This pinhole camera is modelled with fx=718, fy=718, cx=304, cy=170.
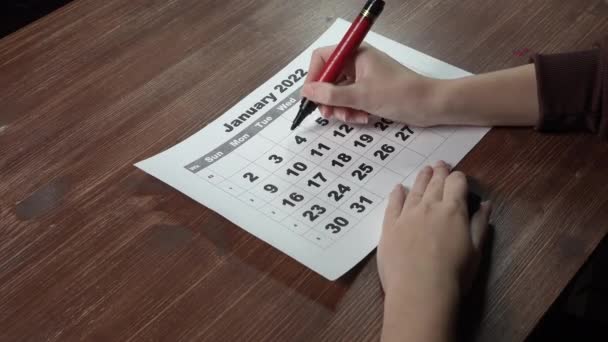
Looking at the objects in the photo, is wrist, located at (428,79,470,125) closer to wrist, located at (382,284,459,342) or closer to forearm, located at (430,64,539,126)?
forearm, located at (430,64,539,126)

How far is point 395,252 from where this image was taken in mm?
699

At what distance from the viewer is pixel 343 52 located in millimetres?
878

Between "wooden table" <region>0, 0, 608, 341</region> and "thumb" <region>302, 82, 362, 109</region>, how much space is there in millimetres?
114

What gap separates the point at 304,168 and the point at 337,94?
0.10 meters

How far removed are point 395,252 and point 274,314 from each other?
131 millimetres

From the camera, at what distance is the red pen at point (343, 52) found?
875mm

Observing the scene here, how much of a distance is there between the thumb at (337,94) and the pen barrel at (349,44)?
0.02 metres

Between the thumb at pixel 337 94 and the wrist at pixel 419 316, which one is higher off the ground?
the thumb at pixel 337 94

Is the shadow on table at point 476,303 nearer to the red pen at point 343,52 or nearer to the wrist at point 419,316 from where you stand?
the wrist at point 419,316

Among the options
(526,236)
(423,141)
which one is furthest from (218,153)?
(526,236)

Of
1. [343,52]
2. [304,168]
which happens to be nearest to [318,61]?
[343,52]

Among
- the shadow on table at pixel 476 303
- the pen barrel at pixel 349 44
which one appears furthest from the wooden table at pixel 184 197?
the pen barrel at pixel 349 44

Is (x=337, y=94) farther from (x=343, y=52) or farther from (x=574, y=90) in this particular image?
(x=574, y=90)

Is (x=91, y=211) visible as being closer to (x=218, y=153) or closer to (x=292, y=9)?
(x=218, y=153)
